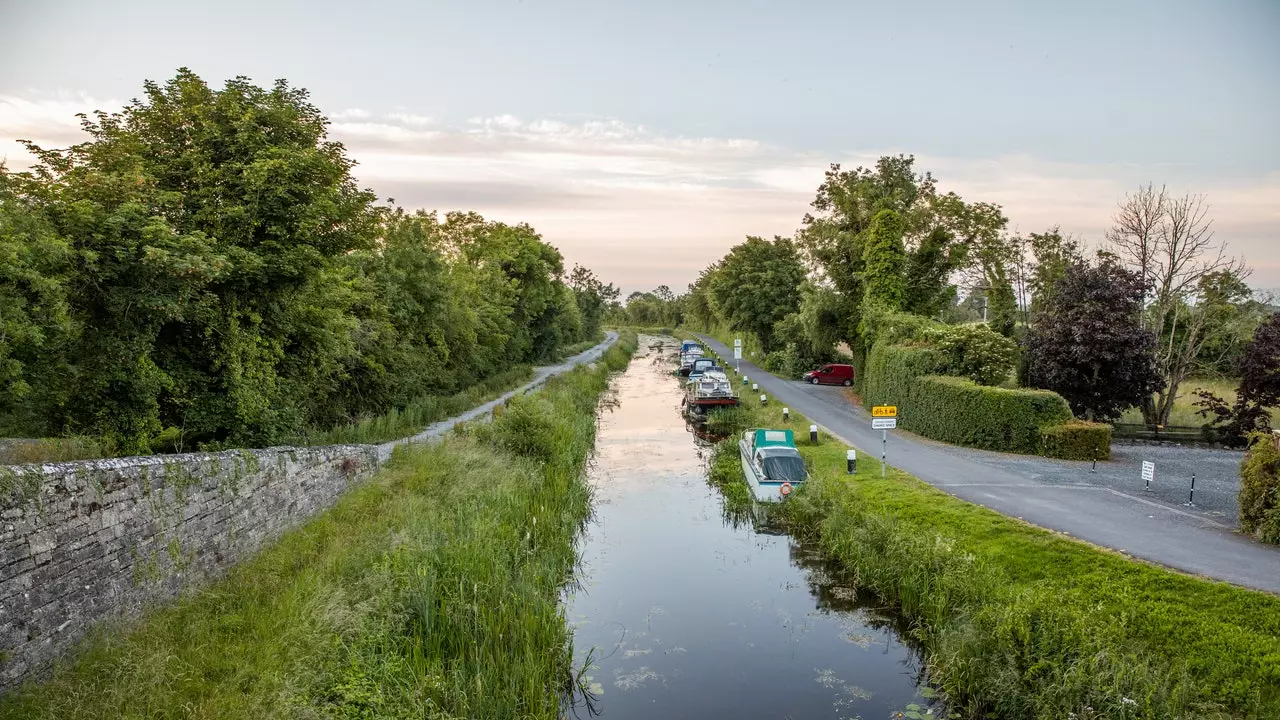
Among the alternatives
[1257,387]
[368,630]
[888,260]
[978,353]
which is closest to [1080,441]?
[978,353]

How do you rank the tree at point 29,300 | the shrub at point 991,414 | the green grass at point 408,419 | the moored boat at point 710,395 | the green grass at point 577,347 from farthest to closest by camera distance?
the green grass at point 577,347 → the moored boat at point 710,395 → the shrub at point 991,414 → the green grass at point 408,419 → the tree at point 29,300

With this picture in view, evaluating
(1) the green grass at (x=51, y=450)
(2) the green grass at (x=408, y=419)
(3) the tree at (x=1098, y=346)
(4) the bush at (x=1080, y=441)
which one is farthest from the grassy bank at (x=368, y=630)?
(3) the tree at (x=1098, y=346)

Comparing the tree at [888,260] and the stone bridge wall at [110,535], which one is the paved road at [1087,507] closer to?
the tree at [888,260]

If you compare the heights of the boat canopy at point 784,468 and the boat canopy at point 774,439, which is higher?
the boat canopy at point 774,439

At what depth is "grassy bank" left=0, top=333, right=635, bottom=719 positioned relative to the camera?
639 centimetres

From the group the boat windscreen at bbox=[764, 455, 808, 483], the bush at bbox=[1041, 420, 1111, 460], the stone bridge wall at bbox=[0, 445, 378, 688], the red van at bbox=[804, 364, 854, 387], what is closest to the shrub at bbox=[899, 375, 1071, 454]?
the bush at bbox=[1041, 420, 1111, 460]

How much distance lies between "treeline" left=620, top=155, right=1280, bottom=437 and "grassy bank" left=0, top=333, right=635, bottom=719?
18.0m

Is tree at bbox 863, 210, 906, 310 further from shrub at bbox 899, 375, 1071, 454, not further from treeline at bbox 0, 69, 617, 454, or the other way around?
treeline at bbox 0, 69, 617, 454

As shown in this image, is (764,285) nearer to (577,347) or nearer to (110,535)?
(577,347)

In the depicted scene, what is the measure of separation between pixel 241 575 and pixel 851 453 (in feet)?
46.8

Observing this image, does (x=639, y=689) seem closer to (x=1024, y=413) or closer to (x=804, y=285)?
(x=1024, y=413)

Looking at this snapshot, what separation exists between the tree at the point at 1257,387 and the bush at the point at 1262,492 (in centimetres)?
894

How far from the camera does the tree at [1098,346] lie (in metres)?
21.9

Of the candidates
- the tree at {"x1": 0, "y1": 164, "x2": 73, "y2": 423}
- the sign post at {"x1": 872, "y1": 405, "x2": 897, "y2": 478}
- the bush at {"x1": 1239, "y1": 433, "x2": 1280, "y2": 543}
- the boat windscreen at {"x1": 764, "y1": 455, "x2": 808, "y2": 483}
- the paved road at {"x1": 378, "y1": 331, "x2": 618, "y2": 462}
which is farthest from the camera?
the paved road at {"x1": 378, "y1": 331, "x2": 618, "y2": 462}
